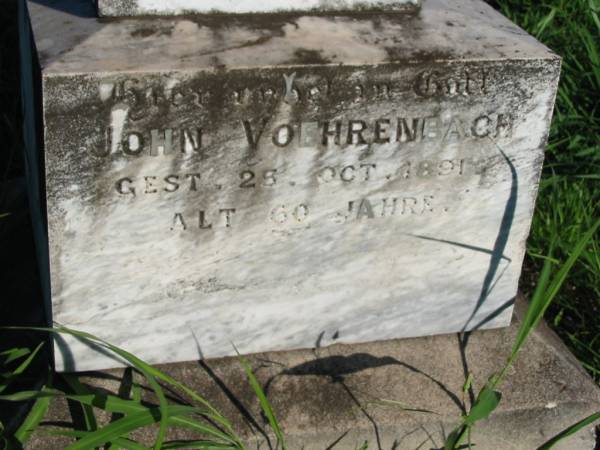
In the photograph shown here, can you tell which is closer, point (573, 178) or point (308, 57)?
point (308, 57)

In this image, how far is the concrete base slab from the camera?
1915 mm

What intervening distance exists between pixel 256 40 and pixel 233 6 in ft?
0.36

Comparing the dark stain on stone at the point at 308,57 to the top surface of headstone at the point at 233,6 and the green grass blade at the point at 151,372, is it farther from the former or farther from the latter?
the green grass blade at the point at 151,372

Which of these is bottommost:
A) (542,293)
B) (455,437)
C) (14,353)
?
(455,437)

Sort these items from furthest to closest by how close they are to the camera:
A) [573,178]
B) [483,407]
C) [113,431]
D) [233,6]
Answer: [573,178], [233,6], [483,407], [113,431]

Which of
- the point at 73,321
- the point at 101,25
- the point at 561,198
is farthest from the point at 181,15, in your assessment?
the point at 561,198

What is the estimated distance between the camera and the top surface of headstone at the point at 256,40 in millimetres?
1729

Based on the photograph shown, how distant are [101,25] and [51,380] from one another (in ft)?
2.09

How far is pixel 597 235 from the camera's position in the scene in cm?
264

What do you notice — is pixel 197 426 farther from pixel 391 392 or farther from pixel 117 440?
pixel 391 392

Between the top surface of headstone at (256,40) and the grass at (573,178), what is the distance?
0.51m

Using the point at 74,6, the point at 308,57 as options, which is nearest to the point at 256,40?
the point at 308,57

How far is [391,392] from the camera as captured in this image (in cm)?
199

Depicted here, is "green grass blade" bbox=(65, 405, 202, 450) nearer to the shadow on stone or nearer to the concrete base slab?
the concrete base slab
